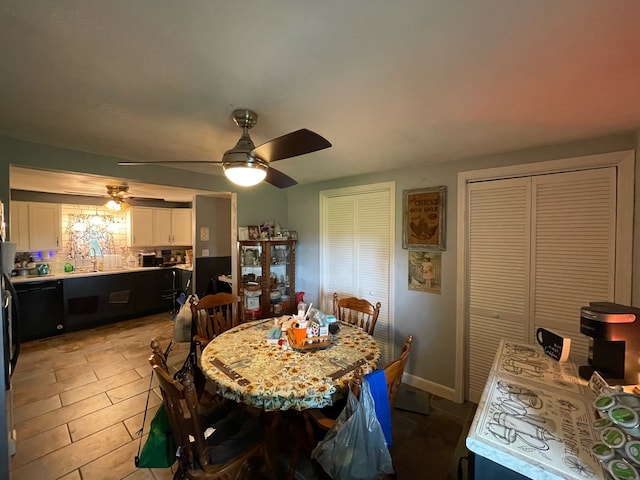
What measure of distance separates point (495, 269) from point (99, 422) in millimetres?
3512

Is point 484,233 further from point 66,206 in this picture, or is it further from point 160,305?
point 66,206

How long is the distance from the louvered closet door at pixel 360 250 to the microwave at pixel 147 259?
11.8 ft

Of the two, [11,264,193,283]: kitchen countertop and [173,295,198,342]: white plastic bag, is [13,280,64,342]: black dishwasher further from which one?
[173,295,198,342]: white plastic bag

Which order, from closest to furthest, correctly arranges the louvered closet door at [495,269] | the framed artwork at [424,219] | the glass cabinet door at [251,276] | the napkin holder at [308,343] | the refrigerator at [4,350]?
1. the refrigerator at [4,350]
2. the napkin holder at [308,343]
3. the louvered closet door at [495,269]
4. the framed artwork at [424,219]
5. the glass cabinet door at [251,276]

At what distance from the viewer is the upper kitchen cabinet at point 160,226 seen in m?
5.08

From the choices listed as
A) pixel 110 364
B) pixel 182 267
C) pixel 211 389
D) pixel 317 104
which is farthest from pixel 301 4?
pixel 182 267

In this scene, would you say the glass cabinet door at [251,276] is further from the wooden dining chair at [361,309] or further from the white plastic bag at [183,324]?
the wooden dining chair at [361,309]

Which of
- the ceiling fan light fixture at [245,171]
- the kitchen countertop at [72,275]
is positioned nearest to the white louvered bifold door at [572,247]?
the ceiling fan light fixture at [245,171]

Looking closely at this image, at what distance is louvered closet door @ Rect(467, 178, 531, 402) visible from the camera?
7.29 ft

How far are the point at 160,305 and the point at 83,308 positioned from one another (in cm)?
110

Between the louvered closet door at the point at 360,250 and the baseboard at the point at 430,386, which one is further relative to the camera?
the louvered closet door at the point at 360,250

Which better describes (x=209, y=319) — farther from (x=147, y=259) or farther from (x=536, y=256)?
(x=147, y=259)

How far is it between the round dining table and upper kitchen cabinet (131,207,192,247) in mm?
4102

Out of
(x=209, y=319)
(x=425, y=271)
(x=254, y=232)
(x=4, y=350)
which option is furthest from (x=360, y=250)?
(x=4, y=350)
